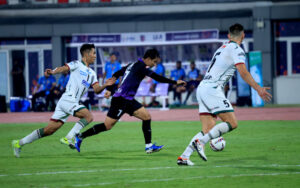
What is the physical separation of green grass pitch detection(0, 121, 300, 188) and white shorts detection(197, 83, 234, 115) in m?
0.88

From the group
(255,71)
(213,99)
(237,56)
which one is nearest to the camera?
(237,56)

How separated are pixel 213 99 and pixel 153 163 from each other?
5.00ft

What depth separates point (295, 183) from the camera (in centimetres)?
838

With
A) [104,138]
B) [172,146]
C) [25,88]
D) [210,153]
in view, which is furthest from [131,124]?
[25,88]

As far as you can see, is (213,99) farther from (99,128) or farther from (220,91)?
(99,128)

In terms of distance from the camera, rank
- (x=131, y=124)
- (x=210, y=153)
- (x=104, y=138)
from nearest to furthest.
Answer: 1. (x=210, y=153)
2. (x=104, y=138)
3. (x=131, y=124)

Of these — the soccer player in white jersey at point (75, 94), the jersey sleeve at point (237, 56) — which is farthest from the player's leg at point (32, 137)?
the jersey sleeve at point (237, 56)

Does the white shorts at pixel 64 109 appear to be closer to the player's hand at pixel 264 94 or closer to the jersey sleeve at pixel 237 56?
the jersey sleeve at pixel 237 56

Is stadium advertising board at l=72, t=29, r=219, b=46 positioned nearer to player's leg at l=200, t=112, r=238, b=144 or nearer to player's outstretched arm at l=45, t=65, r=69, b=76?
player's outstretched arm at l=45, t=65, r=69, b=76

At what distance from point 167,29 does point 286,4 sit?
618cm

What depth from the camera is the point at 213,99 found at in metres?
10.2

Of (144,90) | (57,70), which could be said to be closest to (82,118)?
(57,70)

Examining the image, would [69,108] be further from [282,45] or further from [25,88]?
[25,88]

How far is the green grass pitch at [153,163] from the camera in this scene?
8.76 metres
